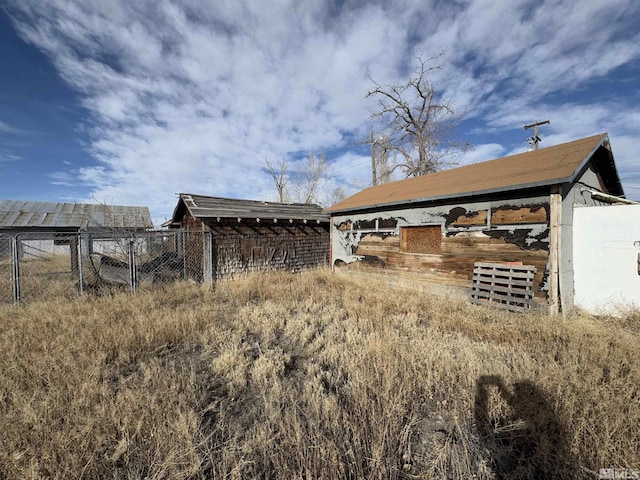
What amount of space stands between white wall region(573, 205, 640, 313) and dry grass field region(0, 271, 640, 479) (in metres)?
0.76

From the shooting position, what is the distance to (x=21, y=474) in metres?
1.96

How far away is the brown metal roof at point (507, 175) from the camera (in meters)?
5.97

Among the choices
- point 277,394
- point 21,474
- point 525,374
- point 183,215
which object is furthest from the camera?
point 183,215

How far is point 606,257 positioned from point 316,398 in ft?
24.6

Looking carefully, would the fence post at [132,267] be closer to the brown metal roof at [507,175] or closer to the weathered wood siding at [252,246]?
the weathered wood siding at [252,246]

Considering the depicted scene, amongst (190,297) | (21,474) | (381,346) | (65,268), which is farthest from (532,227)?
(65,268)

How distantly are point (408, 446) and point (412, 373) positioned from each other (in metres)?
1.13

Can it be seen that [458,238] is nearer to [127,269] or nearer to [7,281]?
[127,269]

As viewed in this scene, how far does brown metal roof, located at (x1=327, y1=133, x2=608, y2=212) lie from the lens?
597 centimetres

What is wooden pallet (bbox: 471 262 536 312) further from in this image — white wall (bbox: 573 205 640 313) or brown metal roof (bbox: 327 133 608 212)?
brown metal roof (bbox: 327 133 608 212)

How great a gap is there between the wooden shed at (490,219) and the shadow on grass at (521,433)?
4209 millimetres

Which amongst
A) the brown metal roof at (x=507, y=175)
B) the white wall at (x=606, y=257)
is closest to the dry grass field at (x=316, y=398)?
the white wall at (x=606, y=257)

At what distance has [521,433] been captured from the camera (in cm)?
245

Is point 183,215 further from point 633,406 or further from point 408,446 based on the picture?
point 633,406
